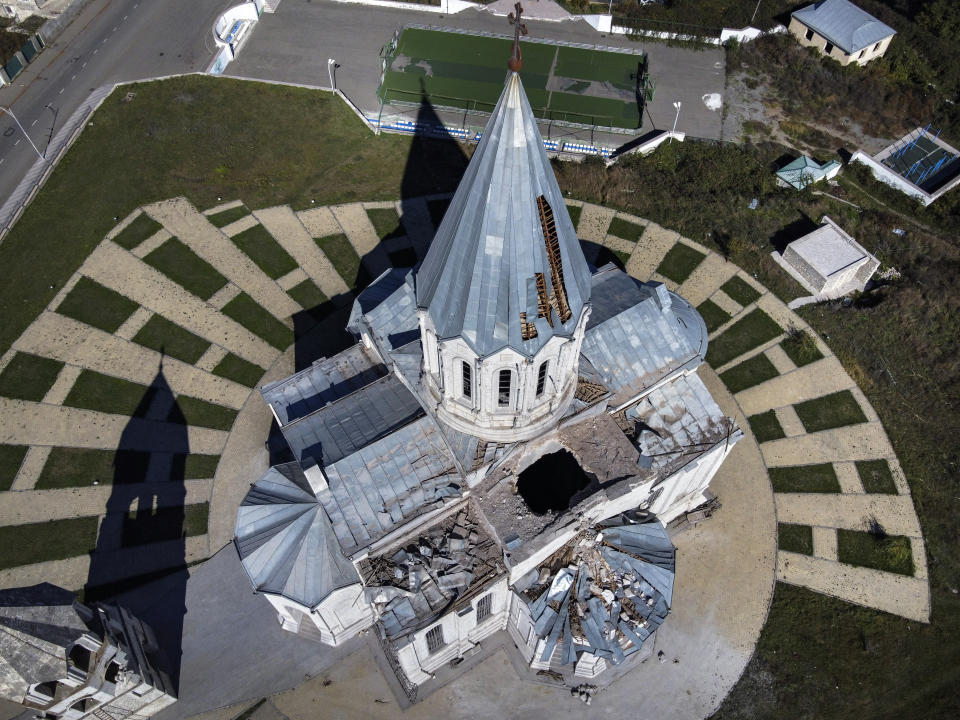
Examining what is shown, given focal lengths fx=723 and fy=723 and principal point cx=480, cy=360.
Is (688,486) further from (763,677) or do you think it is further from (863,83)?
(863,83)

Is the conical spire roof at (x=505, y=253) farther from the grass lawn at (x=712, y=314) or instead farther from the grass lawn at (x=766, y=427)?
the grass lawn at (x=712, y=314)

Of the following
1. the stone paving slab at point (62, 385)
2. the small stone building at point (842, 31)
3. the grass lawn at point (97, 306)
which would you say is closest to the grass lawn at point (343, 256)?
the grass lawn at point (97, 306)

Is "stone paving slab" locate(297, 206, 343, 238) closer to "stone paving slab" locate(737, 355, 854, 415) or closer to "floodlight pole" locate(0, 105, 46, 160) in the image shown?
"floodlight pole" locate(0, 105, 46, 160)

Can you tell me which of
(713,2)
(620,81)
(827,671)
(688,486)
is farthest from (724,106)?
(827,671)

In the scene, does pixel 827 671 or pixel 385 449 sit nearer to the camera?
pixel 385 449

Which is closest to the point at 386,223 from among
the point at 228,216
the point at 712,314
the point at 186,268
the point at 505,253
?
the point at 228,216

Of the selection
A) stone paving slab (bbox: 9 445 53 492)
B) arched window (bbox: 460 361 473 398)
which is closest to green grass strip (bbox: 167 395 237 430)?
stone paving slab (bbox: 9 445 53 492)
